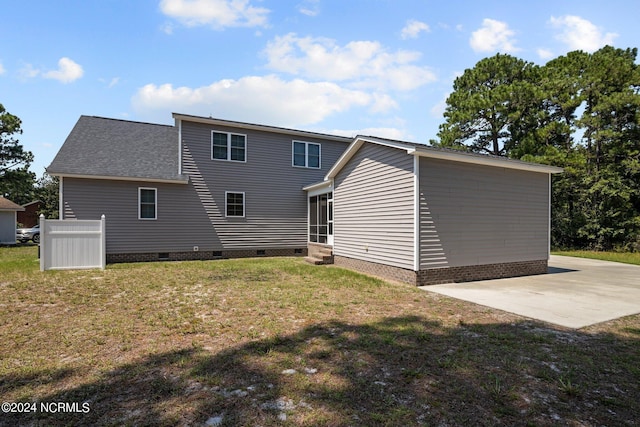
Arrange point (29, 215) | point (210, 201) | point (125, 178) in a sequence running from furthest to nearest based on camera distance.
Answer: point (29, 215) < point (210, 201) < point (125, 178)

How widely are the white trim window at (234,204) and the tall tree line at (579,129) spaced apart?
55.1 feet

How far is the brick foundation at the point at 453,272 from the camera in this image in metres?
8.23

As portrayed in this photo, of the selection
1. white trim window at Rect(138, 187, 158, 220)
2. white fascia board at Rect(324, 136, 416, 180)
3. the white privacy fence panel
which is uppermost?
white fascia board at Rect(324, 136, 416, 180)

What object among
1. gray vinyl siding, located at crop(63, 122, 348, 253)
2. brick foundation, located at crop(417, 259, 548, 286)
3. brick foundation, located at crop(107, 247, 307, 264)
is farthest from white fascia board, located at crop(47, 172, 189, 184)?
brick foundation, located at crop(417, 259, 548, 286)

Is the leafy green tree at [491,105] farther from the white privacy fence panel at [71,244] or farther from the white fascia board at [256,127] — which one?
the white privacy fence panel at [71,244]

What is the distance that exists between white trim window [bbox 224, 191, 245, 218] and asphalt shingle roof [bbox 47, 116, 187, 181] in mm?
2006

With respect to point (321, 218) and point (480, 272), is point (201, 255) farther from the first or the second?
point (480, 272)

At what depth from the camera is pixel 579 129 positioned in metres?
19.2

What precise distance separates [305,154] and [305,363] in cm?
1278

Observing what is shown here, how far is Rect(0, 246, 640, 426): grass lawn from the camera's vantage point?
2619mm

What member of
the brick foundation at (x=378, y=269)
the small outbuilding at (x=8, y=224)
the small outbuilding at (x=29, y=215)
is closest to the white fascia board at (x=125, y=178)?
the brick foundation at (x=378, y=269)

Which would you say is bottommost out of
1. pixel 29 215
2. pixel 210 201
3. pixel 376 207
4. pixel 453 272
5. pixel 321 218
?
pixel 453 272

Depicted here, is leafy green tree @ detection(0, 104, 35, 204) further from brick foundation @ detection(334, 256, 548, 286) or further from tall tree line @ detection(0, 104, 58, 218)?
brick foundation @ detection(334, 256, 548, 286)

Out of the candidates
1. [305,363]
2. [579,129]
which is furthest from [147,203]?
[579,129]
